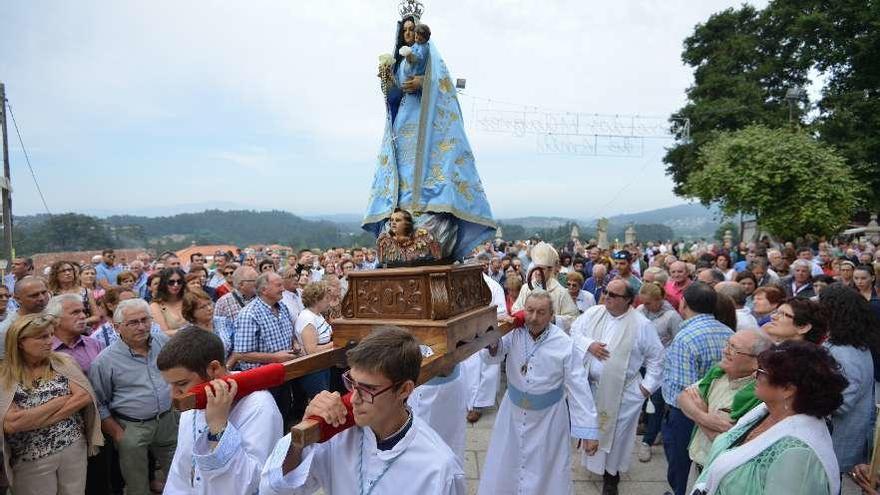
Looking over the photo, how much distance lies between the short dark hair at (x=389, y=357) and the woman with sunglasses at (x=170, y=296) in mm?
4527

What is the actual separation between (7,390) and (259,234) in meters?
78.4

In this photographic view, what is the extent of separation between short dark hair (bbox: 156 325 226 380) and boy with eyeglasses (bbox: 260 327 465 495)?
68cm

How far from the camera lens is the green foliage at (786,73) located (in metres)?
25.0

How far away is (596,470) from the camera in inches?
212

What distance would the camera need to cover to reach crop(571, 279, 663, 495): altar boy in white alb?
5379mm

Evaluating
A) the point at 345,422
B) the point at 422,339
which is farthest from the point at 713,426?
the point at 345,422

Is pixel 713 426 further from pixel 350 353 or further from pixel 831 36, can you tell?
pixel 831 36

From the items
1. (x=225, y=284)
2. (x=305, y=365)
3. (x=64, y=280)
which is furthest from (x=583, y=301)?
(x=64, y=280)

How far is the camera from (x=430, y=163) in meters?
3.55

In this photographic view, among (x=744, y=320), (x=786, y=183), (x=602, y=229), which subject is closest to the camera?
(x=744, y=320)

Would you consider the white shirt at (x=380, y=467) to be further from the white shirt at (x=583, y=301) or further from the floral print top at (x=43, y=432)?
the white shirt at (x=583, y=301)

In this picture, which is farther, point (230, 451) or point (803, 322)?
point (803, 322)

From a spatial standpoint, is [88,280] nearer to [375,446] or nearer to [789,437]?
[375,446]

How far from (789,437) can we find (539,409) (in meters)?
2.47
